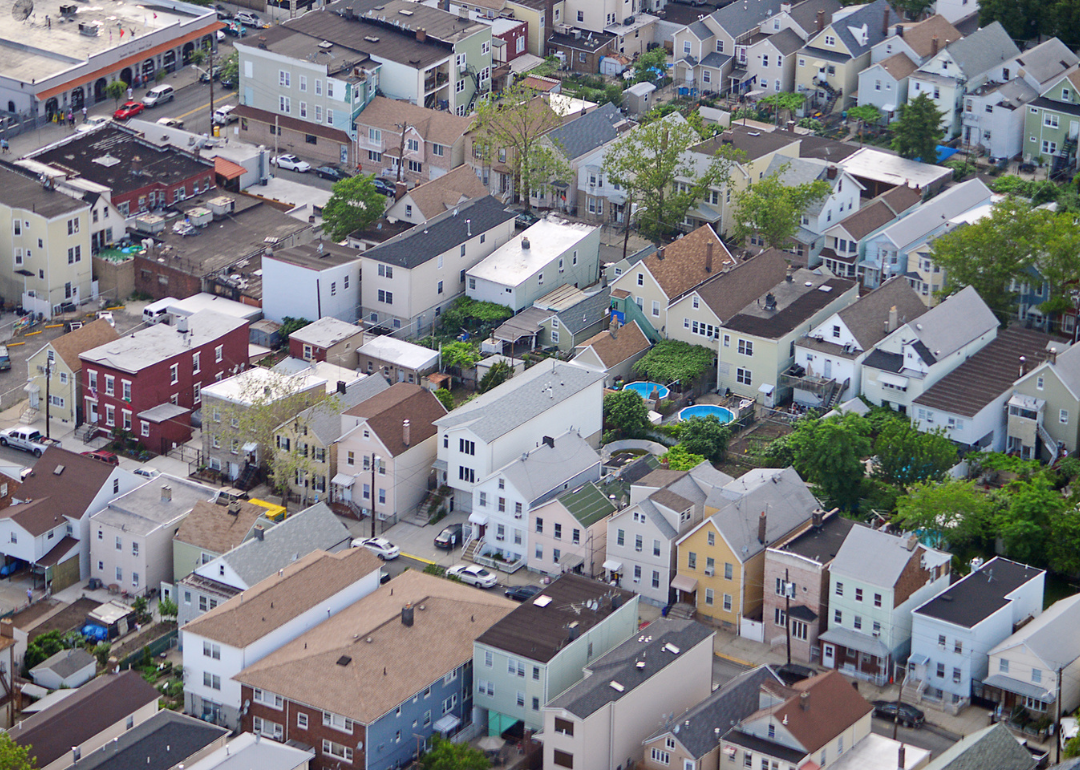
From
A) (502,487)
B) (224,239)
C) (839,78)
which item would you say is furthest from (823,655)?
(839,78)

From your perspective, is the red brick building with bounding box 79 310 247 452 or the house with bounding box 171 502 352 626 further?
the red brick building with bounding box 79 310 247 452

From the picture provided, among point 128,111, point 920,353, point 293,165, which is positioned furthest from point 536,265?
point 128,111

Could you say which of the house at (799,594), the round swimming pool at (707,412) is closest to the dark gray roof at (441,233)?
the round swimming pool at (707,412)

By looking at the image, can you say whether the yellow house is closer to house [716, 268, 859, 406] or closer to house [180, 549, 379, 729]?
house [180, 549, 379, 729]

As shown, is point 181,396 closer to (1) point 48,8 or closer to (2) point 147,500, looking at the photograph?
(2) point 147,500

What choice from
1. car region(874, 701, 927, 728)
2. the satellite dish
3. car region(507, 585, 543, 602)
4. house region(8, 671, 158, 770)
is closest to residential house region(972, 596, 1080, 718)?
car region(874, 701, 927, 728)
